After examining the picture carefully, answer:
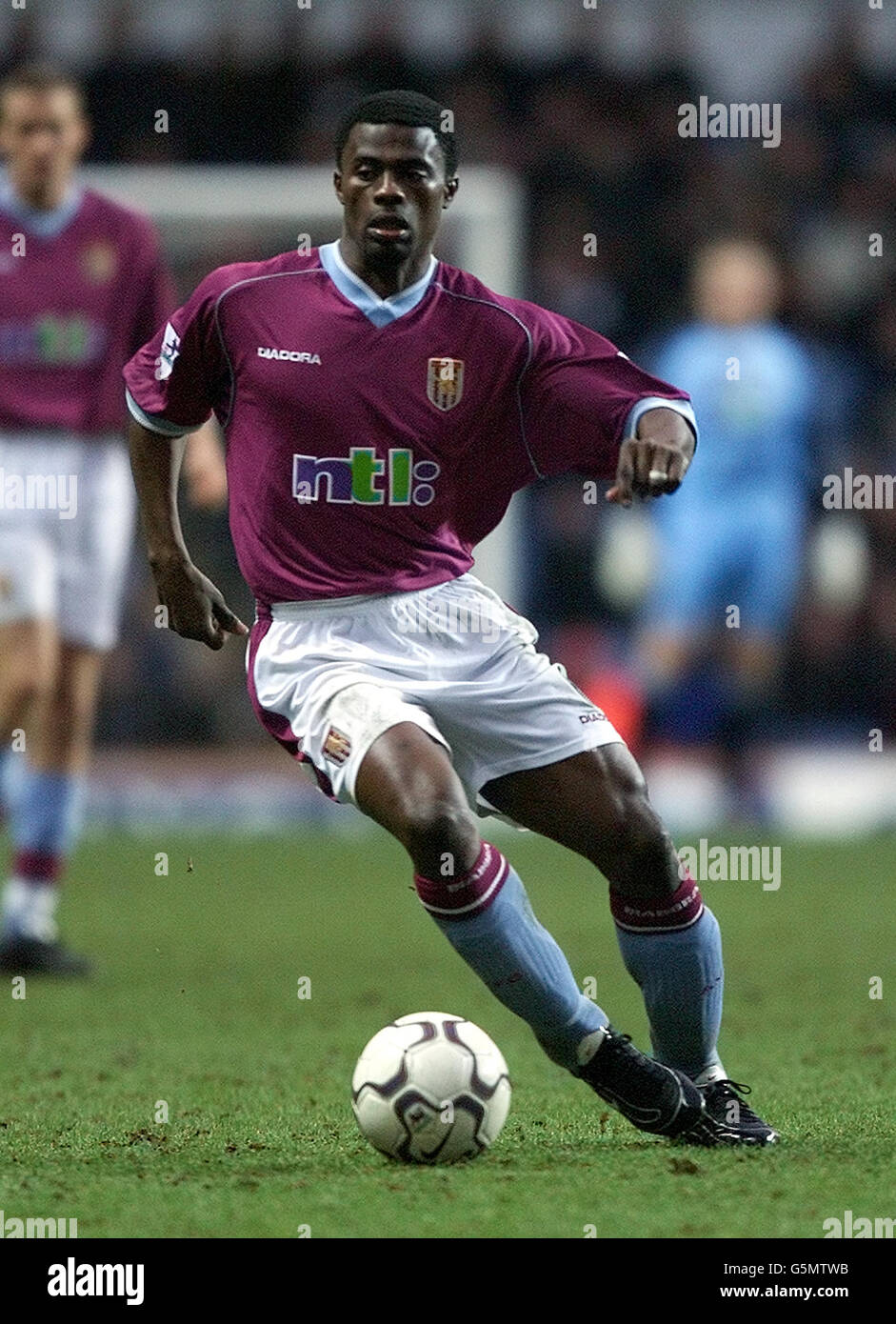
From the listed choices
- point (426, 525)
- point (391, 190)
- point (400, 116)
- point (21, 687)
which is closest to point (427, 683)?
point (426, 525)

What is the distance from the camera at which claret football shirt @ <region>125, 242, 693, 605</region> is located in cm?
530

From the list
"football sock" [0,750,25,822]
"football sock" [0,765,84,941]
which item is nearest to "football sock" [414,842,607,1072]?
"football sock" [0,765,84,941]

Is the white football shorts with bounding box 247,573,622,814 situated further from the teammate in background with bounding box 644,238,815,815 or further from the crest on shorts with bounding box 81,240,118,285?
the teammate in background with bounding box 644,238,815,815

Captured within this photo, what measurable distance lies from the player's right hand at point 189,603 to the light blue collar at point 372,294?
69 cm

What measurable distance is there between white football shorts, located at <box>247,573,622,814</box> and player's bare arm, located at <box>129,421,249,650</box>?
16 centimetres

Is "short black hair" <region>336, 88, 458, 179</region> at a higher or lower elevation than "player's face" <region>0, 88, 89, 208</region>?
lower

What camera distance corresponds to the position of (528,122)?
652 inches

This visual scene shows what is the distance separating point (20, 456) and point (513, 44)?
9.29 meters

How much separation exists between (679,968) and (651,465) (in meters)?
1.07

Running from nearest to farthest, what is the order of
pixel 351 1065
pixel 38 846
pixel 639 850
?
pixel 639 850 → pixel 351 1065 → pixel 38 846

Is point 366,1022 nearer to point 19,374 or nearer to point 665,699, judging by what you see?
point 19,374

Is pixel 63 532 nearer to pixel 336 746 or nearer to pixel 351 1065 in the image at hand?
pixel 351 1065

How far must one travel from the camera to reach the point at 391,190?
522cm
